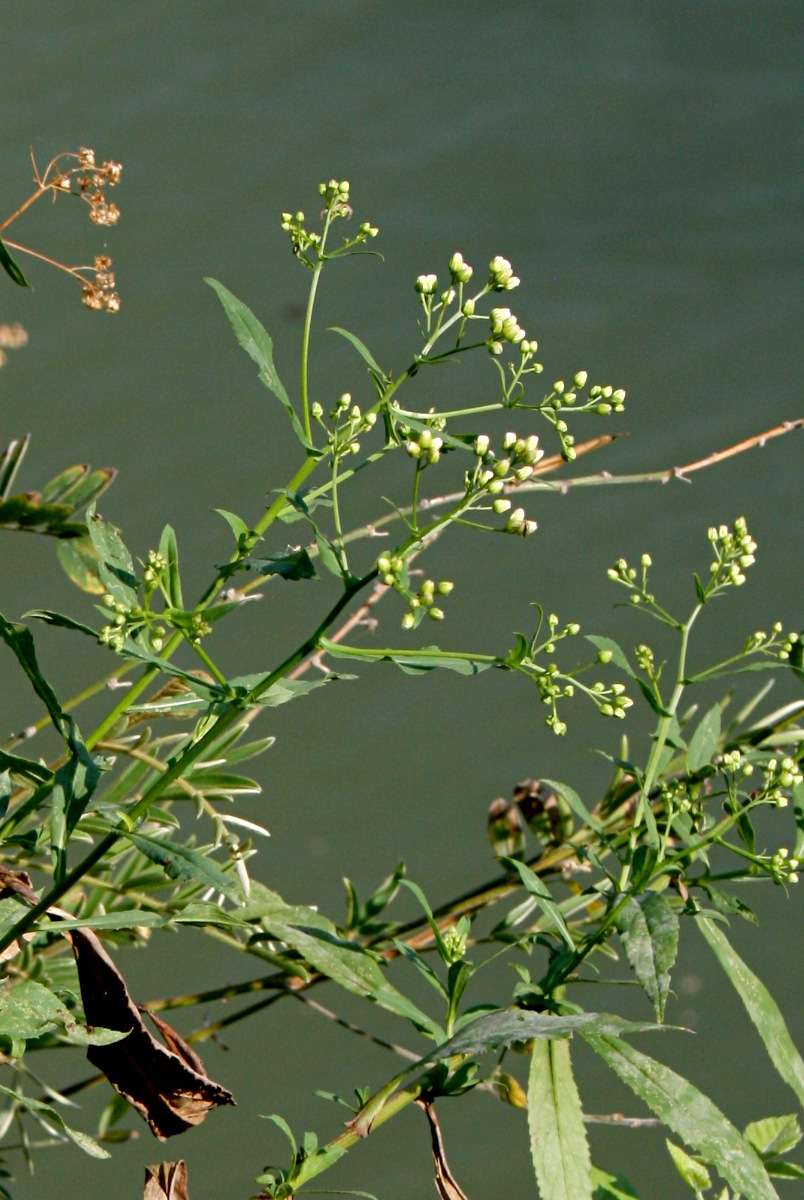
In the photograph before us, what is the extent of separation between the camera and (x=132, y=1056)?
1612mm

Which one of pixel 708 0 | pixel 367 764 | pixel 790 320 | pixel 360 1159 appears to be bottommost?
pixel 360 1159

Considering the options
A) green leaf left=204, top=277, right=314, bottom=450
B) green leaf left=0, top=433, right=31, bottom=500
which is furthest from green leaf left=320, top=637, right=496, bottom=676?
green leaf left=0, top=433, right=31, bottom=500

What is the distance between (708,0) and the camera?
4.02 m

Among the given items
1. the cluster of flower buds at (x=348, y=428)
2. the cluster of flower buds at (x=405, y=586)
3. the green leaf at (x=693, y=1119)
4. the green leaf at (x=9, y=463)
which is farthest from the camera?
the green leaf at (x=9, y=463)

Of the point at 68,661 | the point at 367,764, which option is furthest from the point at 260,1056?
the point at 68,661

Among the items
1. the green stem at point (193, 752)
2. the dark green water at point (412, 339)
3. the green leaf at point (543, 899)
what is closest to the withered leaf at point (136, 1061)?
the green stem at point (193, 752)

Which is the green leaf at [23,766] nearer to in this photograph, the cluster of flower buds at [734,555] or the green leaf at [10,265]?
the green leaf at [10,265]

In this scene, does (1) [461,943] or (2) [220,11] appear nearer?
(1) [461,943]

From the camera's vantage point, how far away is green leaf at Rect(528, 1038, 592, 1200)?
158cm

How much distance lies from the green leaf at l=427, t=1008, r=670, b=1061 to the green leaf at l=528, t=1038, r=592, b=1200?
6.5 inches

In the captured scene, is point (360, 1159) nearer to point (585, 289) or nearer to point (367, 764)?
point (367, 764)

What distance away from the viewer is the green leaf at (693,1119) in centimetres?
154

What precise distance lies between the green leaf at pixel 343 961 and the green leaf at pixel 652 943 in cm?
26

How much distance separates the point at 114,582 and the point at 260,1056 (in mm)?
1417
